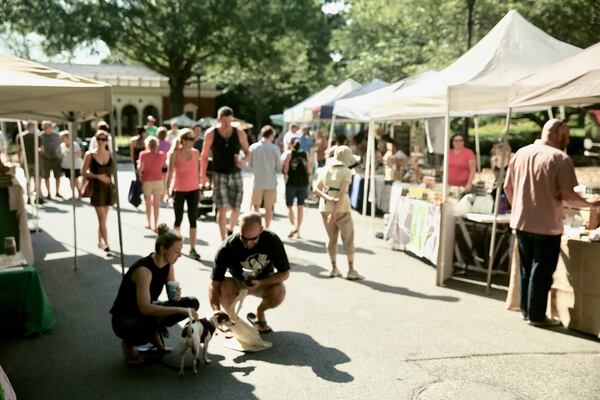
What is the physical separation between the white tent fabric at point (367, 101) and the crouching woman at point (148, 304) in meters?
4.90

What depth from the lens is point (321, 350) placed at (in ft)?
16.0

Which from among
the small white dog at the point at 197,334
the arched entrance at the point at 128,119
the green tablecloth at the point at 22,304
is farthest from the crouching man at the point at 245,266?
the arched entrance at the point at 128,119

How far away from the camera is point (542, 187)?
539 centimetres

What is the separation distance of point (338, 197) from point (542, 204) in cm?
242

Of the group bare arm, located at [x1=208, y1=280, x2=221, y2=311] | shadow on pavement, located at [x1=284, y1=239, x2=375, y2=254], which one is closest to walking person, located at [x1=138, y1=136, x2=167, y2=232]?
shadow on pavement, located at [x1=284, y1=239, x2=375, y2=254]

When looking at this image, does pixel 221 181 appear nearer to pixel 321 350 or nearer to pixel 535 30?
pixel 321 350

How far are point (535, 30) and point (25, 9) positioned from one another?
28314mm

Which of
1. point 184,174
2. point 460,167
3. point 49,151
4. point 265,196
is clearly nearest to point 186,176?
point 184,174

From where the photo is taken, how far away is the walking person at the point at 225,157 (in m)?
8.03

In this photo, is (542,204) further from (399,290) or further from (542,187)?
(399,290)

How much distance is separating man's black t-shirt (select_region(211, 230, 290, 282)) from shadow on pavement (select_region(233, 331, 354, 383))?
63 cm

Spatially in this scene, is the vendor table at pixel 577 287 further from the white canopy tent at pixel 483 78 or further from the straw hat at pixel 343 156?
the straw hat at pixel 343 156

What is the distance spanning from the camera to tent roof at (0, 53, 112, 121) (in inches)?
182

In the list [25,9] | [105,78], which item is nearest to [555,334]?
[25,9]
